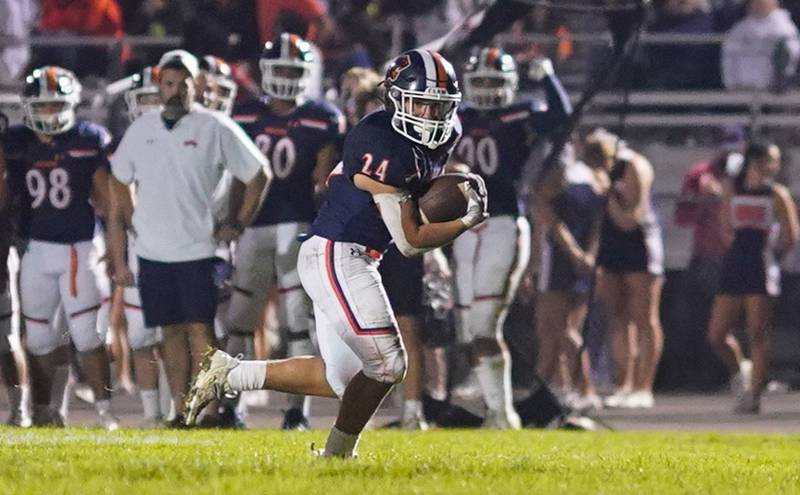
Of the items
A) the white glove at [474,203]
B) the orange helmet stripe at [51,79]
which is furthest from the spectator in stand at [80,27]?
the white glove at [474,203]

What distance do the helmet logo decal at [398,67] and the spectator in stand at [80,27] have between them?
859 cm

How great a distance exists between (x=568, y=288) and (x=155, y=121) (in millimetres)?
3601

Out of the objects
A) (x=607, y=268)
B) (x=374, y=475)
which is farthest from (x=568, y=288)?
A: (x=374, y=475)

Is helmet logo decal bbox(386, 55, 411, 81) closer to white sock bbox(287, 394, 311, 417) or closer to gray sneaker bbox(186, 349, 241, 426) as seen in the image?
gray sneaker bbox(186, 349, 241, 426)

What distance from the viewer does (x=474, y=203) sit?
25.6 ft

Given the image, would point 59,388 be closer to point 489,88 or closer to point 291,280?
point 291,280

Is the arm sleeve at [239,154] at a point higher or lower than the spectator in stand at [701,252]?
higher

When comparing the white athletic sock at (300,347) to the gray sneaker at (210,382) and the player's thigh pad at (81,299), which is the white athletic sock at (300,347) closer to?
the player's thigh pad at (81,299)

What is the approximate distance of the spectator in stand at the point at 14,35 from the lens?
52.9ft

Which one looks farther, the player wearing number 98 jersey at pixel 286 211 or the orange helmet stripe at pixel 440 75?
the player wearing number 98 jersey at pixel 286 211

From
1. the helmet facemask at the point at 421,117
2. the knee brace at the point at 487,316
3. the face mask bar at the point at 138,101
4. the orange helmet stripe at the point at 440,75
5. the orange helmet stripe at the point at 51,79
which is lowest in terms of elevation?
the knee brace at the point at 487,316

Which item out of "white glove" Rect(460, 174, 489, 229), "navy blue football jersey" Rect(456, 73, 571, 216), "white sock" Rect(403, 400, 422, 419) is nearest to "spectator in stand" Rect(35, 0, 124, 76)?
"navy blue football jersey" Rect(456, 73, 571, 216)

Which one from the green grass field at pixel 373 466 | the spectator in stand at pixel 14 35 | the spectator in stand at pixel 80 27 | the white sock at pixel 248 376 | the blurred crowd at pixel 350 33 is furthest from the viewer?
the spectator in stand at pixel 80 27

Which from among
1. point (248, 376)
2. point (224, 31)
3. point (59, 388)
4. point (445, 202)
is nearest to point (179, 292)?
point (59, 388)
